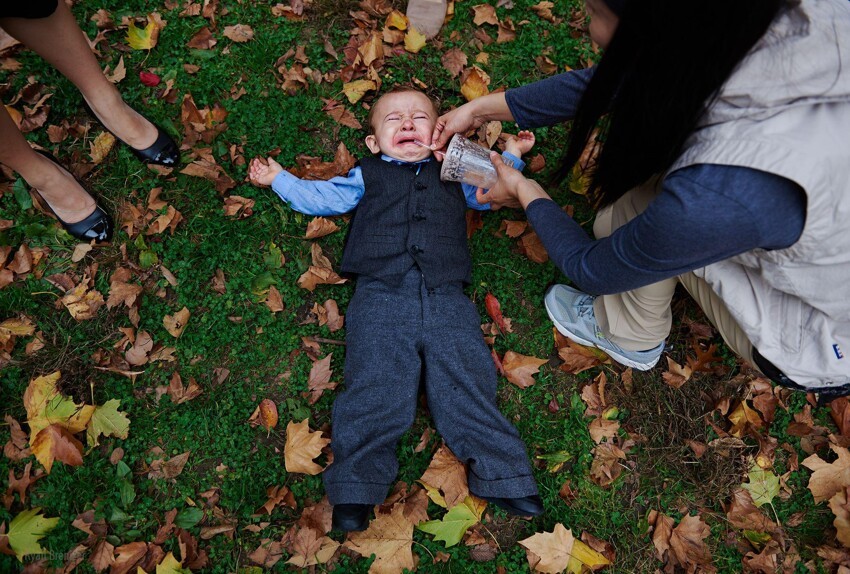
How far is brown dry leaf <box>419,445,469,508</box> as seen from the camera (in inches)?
119

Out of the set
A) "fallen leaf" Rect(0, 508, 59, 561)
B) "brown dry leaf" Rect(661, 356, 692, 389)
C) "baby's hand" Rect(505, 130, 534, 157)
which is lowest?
"fallen leaf" Rect(0, 508, 59, 561)

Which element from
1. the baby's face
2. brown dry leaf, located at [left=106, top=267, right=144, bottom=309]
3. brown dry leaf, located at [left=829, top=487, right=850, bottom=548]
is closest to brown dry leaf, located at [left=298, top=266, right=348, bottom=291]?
the baby's face

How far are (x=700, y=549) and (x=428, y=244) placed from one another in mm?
2341

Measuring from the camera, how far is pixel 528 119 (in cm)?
289

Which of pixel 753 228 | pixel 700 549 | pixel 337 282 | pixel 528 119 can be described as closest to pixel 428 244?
pixel 337 282

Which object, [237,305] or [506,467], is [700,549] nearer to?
[506,467]

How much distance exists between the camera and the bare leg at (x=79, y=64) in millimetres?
2525

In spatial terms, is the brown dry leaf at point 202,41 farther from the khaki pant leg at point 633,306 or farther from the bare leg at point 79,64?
the khaki pant leg at point 633,306

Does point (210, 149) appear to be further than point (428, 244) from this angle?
Yes

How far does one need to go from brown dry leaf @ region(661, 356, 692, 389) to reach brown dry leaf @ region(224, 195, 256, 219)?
2.81 metres

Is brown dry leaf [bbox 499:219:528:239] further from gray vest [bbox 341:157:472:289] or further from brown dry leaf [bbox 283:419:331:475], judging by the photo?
brown dry leaf [bbox 283:419:331:475]

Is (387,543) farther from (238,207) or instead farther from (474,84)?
(474,84)

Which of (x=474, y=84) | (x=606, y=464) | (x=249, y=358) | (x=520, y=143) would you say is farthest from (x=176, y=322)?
(x=606, y=464)

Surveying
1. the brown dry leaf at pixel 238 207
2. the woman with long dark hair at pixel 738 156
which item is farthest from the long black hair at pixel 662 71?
the brown dry leaf at pixel 238 207
